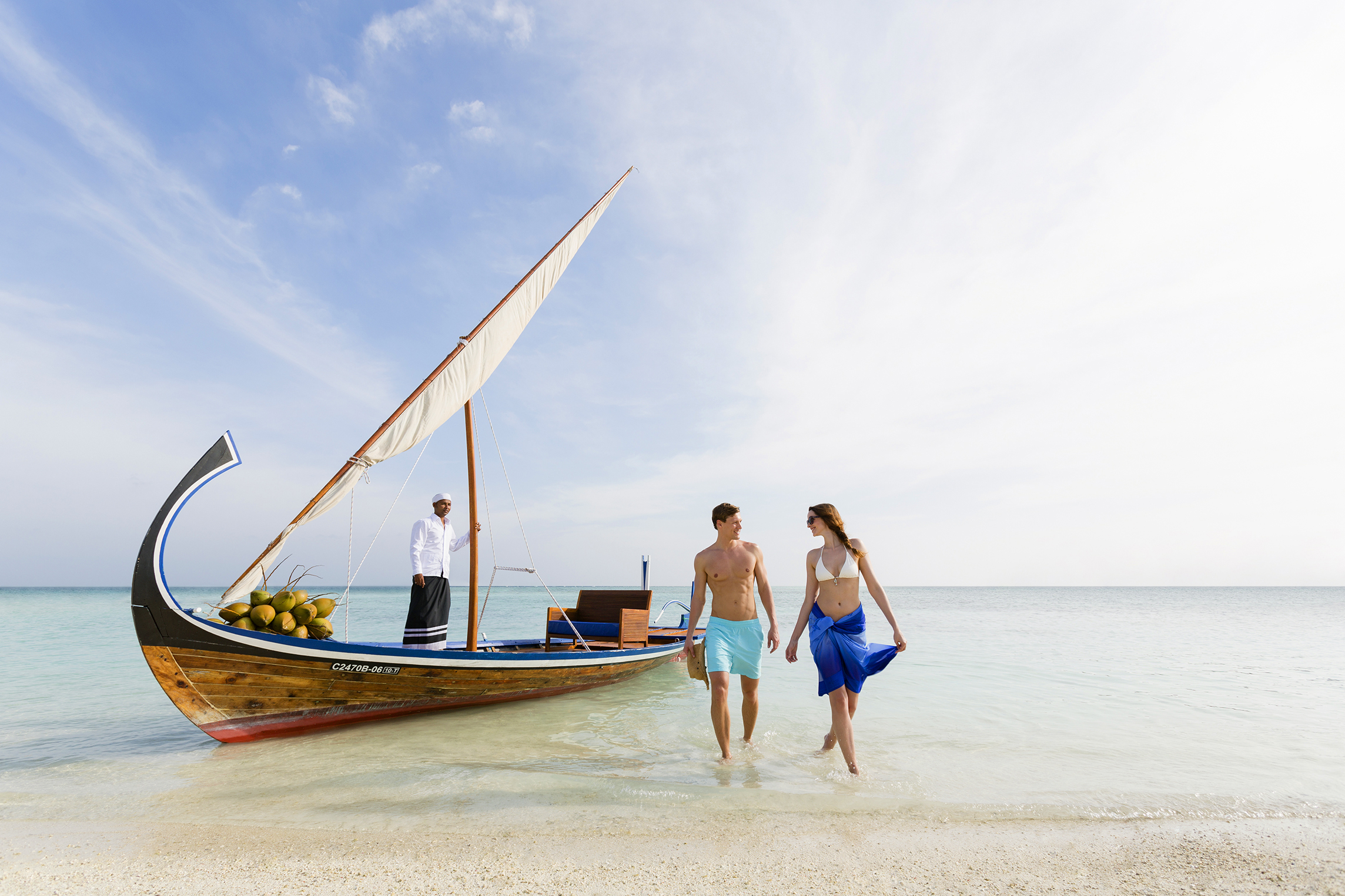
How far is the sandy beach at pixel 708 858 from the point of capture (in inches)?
124

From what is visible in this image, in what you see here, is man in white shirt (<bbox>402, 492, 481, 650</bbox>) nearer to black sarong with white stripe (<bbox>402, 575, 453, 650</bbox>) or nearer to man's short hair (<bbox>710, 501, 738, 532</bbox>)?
black sarong with white stripe (<bbox>402, 575, 453, 650</bbox>)

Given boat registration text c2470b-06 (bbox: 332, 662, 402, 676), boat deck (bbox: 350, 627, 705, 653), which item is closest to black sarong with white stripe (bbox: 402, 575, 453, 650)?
boat registration text c2470b-06 (bbox: 332, 662, 402, 676)

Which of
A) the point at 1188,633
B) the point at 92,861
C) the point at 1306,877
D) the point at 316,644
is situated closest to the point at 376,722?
the point at 316,644

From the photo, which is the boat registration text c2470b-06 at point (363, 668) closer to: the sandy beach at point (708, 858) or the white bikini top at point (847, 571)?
the sandy beach at point (708, 858)

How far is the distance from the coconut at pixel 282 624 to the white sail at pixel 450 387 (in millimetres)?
409

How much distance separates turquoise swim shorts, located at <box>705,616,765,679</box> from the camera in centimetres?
530

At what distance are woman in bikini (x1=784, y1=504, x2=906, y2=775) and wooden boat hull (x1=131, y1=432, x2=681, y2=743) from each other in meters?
4.32

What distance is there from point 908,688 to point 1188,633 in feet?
66.4

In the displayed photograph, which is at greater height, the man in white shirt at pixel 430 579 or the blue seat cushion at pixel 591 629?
the man in white shirt at pixel 430 579

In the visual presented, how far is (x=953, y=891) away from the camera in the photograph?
3.09 metres

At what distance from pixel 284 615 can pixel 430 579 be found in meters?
1.51

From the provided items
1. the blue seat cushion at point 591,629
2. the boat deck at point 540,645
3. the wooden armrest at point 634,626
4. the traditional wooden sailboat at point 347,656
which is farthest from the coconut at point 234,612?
the blue seat cushion at point 591,629

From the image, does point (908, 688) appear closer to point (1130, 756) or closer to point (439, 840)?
point (1130, 756)

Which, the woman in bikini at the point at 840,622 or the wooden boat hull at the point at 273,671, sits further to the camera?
the wooden boat hull at the point at 273,671
